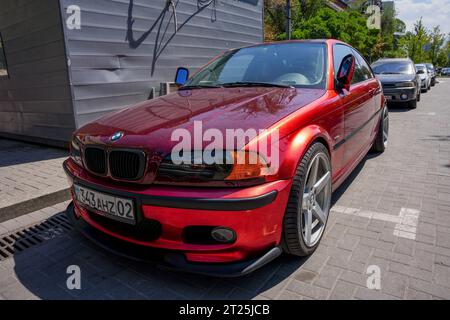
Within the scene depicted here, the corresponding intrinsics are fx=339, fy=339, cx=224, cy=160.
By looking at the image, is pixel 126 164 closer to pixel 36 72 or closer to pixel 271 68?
pixel 271 68

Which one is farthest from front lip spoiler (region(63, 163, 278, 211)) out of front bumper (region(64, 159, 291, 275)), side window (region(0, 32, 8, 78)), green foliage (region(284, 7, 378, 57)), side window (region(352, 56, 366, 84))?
green foliage (region(284, 7, 378, 57))

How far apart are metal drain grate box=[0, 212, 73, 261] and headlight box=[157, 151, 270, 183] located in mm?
1664

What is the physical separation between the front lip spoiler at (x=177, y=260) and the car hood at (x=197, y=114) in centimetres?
62

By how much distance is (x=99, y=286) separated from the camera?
7.21 feet

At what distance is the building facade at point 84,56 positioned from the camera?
502 cm

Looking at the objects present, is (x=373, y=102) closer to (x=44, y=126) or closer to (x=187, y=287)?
(x=187, y=287)

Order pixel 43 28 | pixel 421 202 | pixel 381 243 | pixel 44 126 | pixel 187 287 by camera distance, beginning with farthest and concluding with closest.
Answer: pixel 44 126
pixel 43 28
pixel 421 202
pixel 381 243
pixel 187 287

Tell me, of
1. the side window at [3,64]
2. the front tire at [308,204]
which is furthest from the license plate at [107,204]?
the side window at [3,64]

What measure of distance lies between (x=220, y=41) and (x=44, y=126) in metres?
4.26

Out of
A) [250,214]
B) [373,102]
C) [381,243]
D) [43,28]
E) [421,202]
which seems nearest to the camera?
[250,214]

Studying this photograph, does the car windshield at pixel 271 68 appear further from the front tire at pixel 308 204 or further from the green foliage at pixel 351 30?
the green foliage at pixel 351 30

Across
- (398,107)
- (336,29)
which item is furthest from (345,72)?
(336,29)

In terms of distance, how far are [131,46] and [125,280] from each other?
4.57 m
